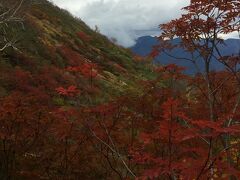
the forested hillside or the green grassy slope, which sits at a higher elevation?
the green grassy slope

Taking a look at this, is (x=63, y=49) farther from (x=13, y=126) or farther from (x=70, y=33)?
(x=13, y=126)

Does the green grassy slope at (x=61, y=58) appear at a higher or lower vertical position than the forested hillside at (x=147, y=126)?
higher

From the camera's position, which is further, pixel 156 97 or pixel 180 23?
pixel 156 97

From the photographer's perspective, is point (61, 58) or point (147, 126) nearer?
point (147, 126)

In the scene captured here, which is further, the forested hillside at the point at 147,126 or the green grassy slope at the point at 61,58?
the green grassy slope at the point at 61,58

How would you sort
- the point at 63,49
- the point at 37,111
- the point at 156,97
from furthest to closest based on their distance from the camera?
the point at 63,49 < the point at 156,97 < the point at 37,111

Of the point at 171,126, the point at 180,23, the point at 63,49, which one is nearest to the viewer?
the point at 171,126

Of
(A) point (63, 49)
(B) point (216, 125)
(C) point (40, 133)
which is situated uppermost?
(A) point (63, 49)

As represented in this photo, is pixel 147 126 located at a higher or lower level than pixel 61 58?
lower

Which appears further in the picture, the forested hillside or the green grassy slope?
the green grassy slope

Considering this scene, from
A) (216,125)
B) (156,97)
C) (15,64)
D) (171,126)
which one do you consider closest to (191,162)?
(171,126)

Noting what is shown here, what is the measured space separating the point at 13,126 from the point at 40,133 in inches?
22.1

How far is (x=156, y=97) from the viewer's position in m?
9.64

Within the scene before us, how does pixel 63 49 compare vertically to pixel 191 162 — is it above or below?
above
